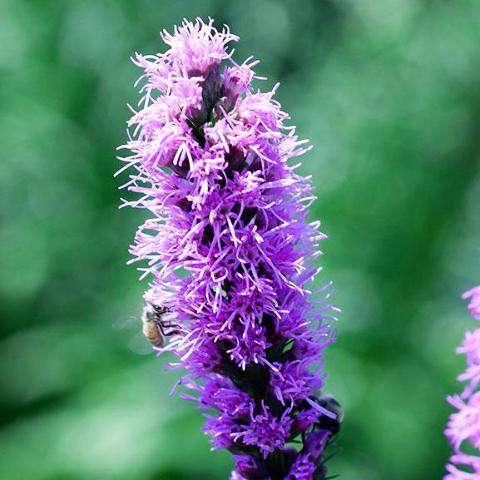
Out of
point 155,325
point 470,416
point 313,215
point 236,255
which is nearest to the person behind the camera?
point 470,416

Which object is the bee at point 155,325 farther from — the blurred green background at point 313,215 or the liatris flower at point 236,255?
the blurred green background at point 313,215

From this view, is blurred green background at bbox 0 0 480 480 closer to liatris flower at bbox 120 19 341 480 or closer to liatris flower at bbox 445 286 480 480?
liatris flower at bbox 120 19 341 480

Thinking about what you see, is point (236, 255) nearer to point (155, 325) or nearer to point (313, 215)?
point (155, 325)

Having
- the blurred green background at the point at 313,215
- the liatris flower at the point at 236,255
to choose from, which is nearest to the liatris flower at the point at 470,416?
the liatris flower at the point at 236,255

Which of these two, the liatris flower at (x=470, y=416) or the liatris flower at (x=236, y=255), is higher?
the liatris flower at (x=236, y=255)

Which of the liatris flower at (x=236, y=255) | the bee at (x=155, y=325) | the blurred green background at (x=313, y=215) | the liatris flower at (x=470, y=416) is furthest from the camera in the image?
the blurred green background at (x=313, y=215)

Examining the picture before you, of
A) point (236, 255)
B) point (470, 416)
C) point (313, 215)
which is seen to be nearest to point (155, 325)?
point (236, 255)
